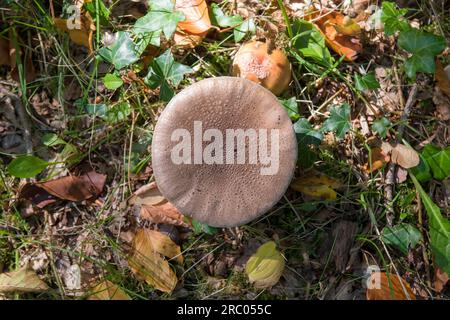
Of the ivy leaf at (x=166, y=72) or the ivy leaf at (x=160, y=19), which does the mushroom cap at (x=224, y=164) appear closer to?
the ivy leaf at (x=166, y=72)

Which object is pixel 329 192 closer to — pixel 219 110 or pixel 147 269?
pixel 219 110

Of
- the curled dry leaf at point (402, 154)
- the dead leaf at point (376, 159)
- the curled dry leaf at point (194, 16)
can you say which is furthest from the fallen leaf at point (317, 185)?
the curled dry leaf at point (194, 16)

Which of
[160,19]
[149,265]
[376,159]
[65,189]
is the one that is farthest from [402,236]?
[65,189]

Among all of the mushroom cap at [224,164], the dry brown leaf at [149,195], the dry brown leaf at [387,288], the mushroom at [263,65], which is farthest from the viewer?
the dry brown leaf at [149,195]

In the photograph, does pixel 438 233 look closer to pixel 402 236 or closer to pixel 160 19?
pixel 402 236

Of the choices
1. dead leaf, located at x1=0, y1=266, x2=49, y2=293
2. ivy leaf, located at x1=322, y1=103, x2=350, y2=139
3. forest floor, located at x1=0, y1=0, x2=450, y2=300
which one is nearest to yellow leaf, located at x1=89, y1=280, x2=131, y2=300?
forest floor, located at x1=0, y1=0, x2=450, y2=300
